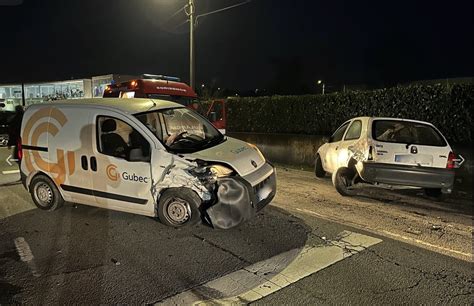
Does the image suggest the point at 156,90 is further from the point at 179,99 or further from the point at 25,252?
the point at 25,252

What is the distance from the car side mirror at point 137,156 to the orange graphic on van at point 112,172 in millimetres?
305

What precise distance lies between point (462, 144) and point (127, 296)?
29.7ft

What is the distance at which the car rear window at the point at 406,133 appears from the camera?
7.11 m

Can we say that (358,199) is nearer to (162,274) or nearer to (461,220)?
(461,220)

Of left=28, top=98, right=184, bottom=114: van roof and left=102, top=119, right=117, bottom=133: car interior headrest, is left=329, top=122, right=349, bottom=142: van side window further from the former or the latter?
left=102, top=119, right=117, bottom=133: car interior headrest

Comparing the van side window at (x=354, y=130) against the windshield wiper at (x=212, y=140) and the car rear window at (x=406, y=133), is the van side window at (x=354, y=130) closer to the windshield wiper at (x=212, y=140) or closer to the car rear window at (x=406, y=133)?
the car rear window at (x=406, y=133)

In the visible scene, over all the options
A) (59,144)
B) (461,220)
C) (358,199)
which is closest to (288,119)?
(358,199)

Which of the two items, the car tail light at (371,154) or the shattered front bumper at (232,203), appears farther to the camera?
the car tail light at (371,154)

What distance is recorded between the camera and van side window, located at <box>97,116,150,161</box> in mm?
5266

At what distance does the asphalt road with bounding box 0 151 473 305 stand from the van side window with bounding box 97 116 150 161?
1056 mm

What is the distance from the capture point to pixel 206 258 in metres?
4.27

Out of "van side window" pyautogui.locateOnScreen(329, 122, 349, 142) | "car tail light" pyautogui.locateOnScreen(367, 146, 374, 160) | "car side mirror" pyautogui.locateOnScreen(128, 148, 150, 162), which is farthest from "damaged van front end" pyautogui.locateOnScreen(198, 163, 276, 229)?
"van side window" pyautogui.locateOnScreen(329, 122, 349, 142)

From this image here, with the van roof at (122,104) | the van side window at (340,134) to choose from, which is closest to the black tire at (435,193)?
the van side window at (340,134)

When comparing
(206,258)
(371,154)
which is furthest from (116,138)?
(371,154)
